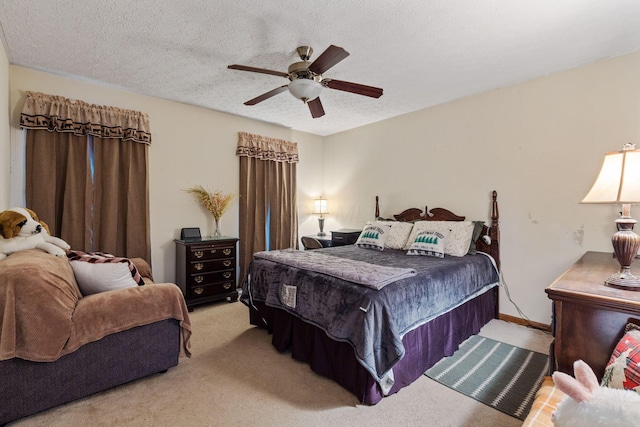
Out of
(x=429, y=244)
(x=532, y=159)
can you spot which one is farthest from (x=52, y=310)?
(x=532, y=159)

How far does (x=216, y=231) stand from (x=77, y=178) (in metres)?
1.62

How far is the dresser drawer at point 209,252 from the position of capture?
3.58 m

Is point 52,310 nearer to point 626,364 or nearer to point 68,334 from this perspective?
point 68,334

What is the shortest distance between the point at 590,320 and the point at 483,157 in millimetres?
2496

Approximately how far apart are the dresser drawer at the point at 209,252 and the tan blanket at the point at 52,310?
5.03 ft

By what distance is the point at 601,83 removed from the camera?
2703 millimetres

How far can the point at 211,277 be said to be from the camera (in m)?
3.74

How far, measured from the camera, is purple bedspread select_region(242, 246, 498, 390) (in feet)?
5.97

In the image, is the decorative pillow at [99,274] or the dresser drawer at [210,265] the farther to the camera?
the dresser drawer at [210,265]

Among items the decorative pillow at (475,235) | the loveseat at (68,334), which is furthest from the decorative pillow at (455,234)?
the loveseat at (68,334)

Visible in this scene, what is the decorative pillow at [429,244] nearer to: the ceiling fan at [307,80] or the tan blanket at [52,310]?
the ceiling fan at [307,80]

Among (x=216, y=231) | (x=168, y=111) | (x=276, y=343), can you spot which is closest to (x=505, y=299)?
(x=276, y=343)

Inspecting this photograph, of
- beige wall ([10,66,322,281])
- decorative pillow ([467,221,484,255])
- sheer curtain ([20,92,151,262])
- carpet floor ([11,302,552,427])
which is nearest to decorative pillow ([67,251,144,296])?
carpet floor ([11,302,552,427])

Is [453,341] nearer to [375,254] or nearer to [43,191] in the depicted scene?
[375,254]
